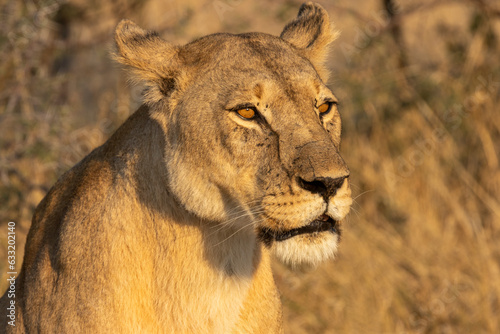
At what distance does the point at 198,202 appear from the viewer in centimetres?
282

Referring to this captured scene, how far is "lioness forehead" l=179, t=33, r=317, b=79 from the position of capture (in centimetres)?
295

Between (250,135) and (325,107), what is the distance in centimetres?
43

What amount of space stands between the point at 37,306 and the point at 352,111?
16.8 feet

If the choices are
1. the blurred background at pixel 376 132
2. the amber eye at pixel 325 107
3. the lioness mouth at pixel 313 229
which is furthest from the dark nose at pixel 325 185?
the blurred background at pixel 376 132

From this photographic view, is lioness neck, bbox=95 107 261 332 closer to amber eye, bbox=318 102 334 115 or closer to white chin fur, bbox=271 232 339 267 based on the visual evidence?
white chin fur, bbox=271 232 339 267

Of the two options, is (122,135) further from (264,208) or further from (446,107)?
(446,107)

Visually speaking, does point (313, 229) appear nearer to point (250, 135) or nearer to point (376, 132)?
point (250, 135)

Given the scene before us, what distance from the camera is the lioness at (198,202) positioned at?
2725 mm

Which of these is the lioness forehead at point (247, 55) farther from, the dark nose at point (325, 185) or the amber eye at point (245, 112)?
the dark nose at point (325, 185)

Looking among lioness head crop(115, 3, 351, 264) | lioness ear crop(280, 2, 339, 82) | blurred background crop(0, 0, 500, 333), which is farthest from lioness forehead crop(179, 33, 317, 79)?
blurred background crop(0, 0, 500, 333)

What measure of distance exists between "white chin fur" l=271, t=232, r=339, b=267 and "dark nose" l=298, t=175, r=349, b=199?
0.60 feet

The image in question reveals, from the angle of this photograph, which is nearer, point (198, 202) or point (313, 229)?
point (313, 229)

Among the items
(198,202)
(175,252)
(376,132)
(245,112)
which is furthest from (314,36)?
(376,132)

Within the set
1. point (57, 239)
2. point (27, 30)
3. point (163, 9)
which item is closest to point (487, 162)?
point (163, 9)
